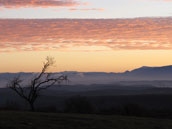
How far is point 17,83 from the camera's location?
64625 mm

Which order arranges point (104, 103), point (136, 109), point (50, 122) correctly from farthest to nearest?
point (104, 103), point (136, 109), point (50, 122)

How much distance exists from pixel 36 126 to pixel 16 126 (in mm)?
2029

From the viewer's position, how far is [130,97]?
155 metres

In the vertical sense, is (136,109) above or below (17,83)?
below

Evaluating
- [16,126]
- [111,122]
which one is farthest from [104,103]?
[16,126]

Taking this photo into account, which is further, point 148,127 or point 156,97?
point 156,97

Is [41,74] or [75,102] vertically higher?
[41,74]

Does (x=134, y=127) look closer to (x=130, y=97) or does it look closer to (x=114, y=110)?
(x=114, y=110)

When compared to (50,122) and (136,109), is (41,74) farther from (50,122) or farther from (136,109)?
(50,122)

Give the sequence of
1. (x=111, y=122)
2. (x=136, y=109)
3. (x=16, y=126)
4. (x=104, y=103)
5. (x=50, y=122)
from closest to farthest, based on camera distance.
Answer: (x=16, y=126), (x=50, y=122), (x=111, y=122), (x=136, y=109), (x=104, y=103)

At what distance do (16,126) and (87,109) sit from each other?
40159 mm

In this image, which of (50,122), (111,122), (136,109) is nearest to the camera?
(50,122)

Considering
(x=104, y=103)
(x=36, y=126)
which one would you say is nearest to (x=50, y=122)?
(x=36, y=126)

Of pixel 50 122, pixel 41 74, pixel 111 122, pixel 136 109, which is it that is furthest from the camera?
pixel 136 109
